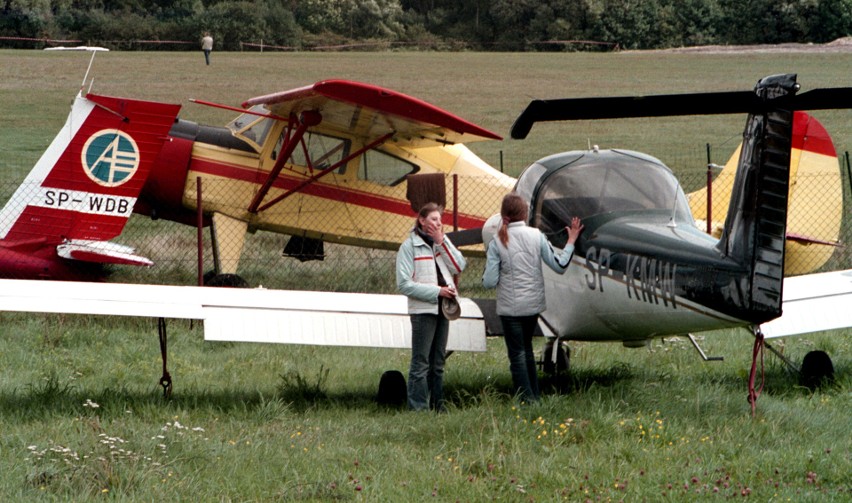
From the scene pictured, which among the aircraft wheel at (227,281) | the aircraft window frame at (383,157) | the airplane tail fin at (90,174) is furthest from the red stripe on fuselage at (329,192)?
the airplane tail fin at (90,174)

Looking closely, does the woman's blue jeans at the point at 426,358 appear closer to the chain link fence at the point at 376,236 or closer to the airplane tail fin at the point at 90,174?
the chain link fence at the point at 376,236

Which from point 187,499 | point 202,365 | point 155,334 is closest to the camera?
point 187,499

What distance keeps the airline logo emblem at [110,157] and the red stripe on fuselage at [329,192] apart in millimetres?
1424

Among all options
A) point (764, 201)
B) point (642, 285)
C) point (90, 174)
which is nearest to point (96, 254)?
point (90, 174)

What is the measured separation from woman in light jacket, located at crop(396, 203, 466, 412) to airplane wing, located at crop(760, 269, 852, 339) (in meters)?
2.15

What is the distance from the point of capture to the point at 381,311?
27.0 feet

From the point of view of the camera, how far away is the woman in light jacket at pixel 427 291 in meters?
7.51

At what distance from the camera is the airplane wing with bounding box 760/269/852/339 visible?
831cm

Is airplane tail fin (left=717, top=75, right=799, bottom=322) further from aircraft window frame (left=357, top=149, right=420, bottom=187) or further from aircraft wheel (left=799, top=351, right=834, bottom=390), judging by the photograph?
aircraft window frame (left=357, top=149, right=420, bottom=187)

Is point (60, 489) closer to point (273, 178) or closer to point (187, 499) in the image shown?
point (187, 499)

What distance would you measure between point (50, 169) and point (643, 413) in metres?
7.12

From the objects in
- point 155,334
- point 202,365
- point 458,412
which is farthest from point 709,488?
point 155,334

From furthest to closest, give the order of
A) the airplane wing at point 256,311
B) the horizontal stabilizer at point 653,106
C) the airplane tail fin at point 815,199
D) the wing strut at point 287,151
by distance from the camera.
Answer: the wing strut at point 287,151, the airplane tail fin at point 815,199, the airplane wing at point 256,311, the horizontal stabilizer at point 653,106

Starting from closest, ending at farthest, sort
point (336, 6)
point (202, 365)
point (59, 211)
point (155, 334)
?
1. point (202, 365)
2. point (155, 334)
3. point (59, 211)
4. point (336, 6)
